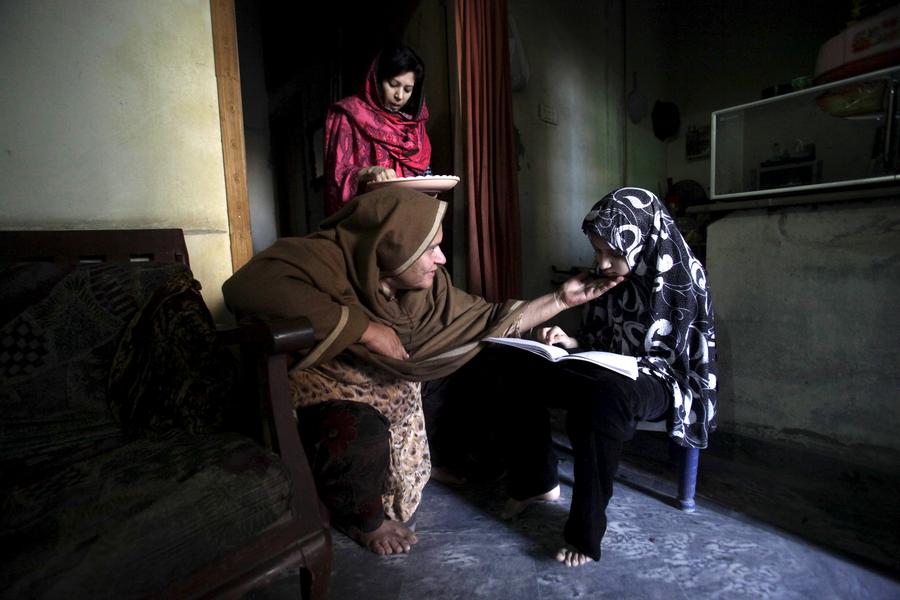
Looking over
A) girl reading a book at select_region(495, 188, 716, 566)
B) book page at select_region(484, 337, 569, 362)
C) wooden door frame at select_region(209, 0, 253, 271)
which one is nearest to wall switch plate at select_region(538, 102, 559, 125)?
girl reading a book at select_region(495, 188, 716, 566)

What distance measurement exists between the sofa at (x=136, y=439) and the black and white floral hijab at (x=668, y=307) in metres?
1.03

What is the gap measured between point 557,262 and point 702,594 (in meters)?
2.48

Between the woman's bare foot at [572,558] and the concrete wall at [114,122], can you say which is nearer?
the woman's bare foot at [572,558]

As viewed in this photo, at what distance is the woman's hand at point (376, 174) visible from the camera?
73.9 inches

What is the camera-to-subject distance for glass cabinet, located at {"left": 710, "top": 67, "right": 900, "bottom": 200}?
5.64 feet

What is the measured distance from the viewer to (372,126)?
2131 millimetres

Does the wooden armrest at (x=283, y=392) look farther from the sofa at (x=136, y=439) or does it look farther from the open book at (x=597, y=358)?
the open book at (x=597, y=358)

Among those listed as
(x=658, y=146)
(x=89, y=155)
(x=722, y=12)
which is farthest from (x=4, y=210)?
(x=722, y=12)

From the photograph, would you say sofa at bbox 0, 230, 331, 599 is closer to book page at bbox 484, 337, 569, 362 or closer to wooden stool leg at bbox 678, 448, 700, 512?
book page at bbox 484, 337, 569, 362

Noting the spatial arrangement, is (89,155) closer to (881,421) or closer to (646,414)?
(646,414)

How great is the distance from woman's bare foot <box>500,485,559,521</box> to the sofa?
2.15 ft

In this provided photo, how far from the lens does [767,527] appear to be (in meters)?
1.43

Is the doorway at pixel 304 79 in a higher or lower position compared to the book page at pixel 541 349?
higher

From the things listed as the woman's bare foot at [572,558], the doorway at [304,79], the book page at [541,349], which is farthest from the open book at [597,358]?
the doorway at [304,79]
